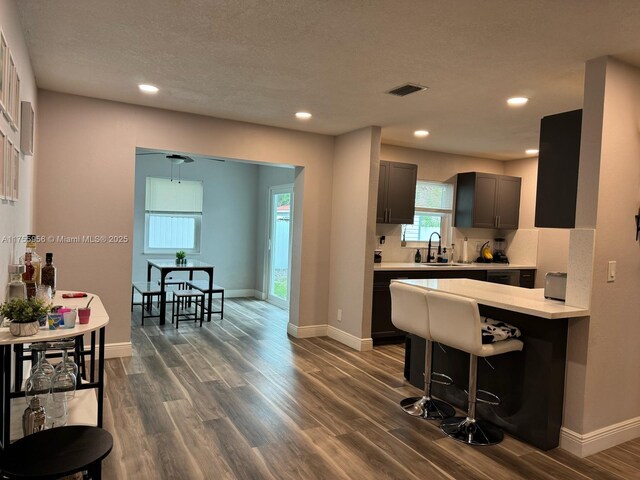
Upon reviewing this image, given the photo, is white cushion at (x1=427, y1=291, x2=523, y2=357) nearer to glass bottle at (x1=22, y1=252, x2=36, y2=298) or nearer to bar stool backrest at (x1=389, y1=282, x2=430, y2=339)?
bar stool backrest at (x1=389, y1=282, x2=430, y2=339)

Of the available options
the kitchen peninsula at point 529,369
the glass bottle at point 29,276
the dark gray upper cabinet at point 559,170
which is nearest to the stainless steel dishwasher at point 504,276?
the kitchen peninsula at point 529,369

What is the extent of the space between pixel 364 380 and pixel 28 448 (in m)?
2.99

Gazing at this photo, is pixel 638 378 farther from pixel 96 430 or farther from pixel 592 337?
Answer: pixel 96 430

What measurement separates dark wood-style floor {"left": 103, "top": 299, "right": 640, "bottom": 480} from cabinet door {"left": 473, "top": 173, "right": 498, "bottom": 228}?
2705 millimetres

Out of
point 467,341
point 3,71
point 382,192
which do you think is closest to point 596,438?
point 467,341

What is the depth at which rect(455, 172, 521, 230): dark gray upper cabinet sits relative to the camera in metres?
6.42

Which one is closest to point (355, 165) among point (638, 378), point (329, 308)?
point (329, 308)

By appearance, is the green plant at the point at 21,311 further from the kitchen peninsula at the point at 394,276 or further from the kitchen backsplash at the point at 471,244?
the kitchen backsplash at the point at 471,244

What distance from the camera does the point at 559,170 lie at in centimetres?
311

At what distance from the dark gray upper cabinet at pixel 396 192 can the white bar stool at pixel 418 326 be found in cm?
235

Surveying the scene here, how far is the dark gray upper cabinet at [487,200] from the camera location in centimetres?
642

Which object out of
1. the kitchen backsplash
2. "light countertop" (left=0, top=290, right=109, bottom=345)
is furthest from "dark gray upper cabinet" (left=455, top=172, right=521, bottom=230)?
"light countertop" (left=0, top=290, right=109, bottom=345)

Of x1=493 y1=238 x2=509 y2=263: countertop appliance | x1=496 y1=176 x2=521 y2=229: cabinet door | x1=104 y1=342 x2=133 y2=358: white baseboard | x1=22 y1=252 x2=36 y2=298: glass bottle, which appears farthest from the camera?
x1=493 y1=238 x2=509 y2=263: countertop appliance

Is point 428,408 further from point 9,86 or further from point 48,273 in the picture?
point 9,86
